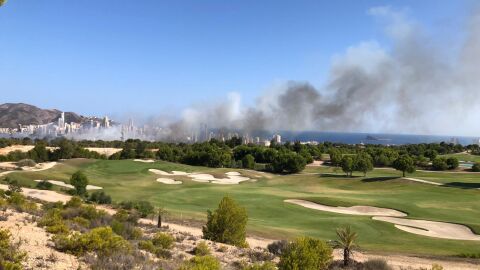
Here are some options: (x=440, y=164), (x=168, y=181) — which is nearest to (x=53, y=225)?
(x=168, y=181)

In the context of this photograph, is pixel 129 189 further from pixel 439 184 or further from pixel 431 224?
pixel 439 184

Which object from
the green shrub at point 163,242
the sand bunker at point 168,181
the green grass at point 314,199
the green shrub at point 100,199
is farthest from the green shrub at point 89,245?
the sand bunker at point 168,181

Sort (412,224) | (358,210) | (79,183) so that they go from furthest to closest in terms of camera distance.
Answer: (79,183), (358,210), (412,224)

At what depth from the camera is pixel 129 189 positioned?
52844 millimetres

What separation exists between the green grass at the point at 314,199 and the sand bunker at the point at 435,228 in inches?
41.9

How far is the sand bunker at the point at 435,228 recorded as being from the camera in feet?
103

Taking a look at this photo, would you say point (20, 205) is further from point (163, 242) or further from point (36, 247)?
point (36, 247)

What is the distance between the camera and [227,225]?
2156 cm

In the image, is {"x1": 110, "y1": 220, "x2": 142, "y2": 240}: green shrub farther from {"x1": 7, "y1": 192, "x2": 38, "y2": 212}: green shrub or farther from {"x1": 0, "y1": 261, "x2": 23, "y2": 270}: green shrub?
{"x1": 0, "y1": 261, "x2": 23, "y2": 270}: green shrub

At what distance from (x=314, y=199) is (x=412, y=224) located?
12.6 metres

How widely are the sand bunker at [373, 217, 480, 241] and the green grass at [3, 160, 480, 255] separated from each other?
1065mm

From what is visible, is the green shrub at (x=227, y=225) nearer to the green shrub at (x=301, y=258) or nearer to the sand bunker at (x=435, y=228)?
the green shrub at (x=301, y=258)

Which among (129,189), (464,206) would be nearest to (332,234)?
(464,206)

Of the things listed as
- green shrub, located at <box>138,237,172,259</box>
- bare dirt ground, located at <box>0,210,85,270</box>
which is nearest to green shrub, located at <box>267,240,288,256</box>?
green shrub, located at <box>138,237,172,259</box>
